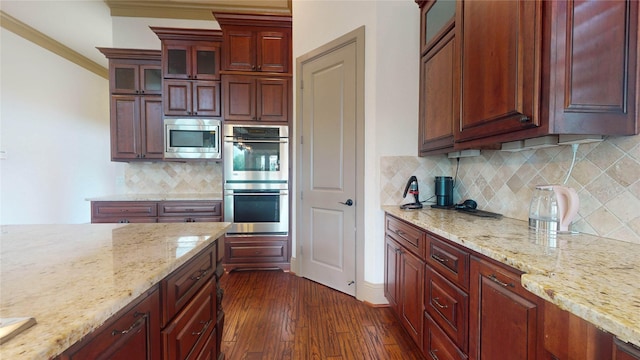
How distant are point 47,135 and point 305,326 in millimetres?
5497

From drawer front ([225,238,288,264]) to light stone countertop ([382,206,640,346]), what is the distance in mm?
2075

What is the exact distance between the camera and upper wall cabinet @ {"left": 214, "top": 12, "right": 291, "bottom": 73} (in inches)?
123

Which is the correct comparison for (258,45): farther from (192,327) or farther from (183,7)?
(192,327)

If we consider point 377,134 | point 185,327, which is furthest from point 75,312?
point 377,134

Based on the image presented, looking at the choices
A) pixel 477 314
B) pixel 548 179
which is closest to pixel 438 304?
pixel 477 314

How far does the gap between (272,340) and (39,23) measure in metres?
5.71

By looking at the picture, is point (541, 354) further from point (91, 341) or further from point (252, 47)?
point (252, 47)

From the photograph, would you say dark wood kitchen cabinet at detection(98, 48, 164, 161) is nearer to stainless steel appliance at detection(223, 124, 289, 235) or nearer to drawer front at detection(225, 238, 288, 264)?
stainless steel appliance at detection(223, 124, 289, 235)

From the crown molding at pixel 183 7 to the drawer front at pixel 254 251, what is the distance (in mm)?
3270

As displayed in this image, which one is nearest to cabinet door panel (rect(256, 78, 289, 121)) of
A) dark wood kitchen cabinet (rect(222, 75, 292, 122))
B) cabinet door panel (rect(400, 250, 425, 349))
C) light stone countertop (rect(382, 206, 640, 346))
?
dark wood kitchen cabinet (rect(222, 75, 292, 122))

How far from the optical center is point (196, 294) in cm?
120

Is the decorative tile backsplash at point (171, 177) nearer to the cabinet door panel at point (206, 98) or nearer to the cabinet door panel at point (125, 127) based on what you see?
the cabinet door panel at point (125, 127)

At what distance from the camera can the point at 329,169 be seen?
2764 mm

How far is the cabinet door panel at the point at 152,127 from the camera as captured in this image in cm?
342
